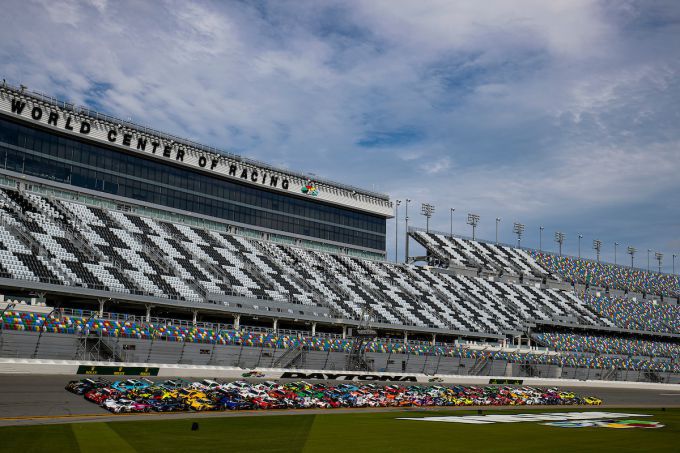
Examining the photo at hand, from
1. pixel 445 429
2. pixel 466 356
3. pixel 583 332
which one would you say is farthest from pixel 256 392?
pixel 583 332

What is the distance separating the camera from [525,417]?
5091 cm

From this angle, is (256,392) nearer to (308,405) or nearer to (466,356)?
(308,405)

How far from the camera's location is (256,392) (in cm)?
5116

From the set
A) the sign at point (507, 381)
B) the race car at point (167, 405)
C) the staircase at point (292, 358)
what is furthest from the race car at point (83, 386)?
the sign at point (507, 381)

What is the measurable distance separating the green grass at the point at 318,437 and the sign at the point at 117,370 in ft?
56.6

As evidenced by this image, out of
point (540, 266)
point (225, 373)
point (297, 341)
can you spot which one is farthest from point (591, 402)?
point (540, 266)

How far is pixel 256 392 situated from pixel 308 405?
4.25 m

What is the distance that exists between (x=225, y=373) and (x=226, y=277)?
21.4 metres

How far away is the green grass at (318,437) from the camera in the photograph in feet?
97.1

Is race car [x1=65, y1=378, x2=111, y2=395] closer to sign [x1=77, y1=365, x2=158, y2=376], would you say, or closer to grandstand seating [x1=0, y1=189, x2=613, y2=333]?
sign [x1=77, y1=365, x2=158, y2=376]

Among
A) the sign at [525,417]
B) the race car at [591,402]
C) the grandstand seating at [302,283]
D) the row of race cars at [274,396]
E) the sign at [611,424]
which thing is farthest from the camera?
the race car at [591,402]

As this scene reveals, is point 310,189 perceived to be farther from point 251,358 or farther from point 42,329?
point 42,329

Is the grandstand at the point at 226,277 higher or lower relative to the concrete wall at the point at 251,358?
higher

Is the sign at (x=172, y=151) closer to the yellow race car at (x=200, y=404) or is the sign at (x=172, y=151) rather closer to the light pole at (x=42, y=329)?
the light pole at (x=42, y=329)
